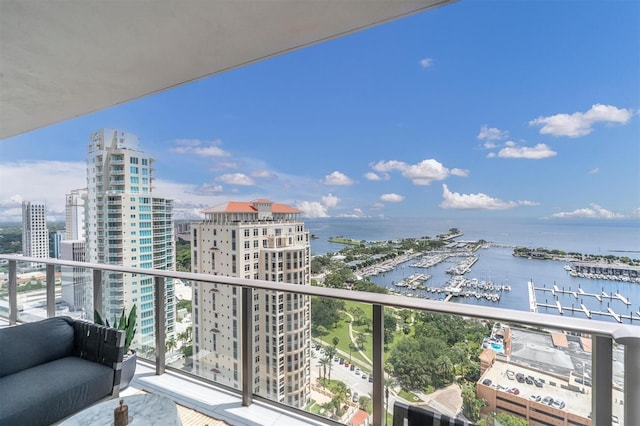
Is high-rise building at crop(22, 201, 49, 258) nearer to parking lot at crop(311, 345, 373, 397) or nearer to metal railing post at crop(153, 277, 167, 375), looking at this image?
metal railing post at crop(153, 277, 167, 375)

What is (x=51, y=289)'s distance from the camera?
143 inches

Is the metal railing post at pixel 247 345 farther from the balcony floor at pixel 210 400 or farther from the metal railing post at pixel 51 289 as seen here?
the metal railing post at pixel 51 289

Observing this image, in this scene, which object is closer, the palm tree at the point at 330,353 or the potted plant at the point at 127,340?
the palm tree at the point at 330,353

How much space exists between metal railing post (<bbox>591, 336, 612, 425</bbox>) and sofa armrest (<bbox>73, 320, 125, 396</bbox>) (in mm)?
3013

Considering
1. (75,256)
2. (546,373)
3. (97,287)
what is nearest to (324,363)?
(546,373)

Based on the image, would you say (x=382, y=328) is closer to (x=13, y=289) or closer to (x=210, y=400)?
(x=210, y=400)

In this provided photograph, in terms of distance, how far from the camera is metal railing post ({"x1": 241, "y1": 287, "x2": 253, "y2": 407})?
90.7 inches

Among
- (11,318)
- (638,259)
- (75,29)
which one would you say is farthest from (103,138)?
(638,259)

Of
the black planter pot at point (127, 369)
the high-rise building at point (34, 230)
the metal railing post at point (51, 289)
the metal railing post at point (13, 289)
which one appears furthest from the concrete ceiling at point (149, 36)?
the high-rise building at point (34, 230)

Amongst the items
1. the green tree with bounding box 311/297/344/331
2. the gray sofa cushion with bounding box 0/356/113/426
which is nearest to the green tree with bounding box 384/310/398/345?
the green tree with bounding box 311/297/344/331

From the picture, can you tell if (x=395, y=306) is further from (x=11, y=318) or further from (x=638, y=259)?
(x=11, y=318)

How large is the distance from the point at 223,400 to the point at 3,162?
6542mm

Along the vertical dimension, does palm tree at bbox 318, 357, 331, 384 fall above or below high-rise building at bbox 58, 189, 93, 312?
below

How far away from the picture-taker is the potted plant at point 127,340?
2512 millimetres
